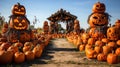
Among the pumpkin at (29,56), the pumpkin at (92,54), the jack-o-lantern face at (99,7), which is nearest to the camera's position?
the pumpkin at (29,56)

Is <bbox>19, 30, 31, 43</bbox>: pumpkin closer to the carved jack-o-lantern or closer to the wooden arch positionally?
the carved jack-o-lantern

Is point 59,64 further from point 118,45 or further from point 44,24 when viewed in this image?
point 44,24

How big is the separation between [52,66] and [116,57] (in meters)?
3.07

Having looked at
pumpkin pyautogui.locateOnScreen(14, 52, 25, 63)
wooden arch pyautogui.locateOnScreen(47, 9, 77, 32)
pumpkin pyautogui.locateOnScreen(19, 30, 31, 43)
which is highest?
wooden arch pyautogui.locateOnScreen(47, 9, 77, 32)

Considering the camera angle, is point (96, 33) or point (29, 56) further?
point (96, 33)

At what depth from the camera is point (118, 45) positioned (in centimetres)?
1230

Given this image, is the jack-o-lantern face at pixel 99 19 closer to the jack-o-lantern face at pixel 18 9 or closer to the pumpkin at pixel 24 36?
the pumpkin at pixel 24 36

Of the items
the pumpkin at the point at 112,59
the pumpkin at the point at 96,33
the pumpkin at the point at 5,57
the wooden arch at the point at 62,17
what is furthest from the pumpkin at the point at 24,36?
the wooden arch at the point at 62,17

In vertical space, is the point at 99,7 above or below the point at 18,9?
above

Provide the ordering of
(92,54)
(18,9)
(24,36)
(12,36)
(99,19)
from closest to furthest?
(92,54) → (12,36) → (24,36) → (18,9) → (99,19)

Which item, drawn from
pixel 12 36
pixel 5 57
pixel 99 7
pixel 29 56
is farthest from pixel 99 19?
pixel 5 57

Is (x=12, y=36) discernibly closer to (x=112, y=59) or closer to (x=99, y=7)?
(x=99, y=7)

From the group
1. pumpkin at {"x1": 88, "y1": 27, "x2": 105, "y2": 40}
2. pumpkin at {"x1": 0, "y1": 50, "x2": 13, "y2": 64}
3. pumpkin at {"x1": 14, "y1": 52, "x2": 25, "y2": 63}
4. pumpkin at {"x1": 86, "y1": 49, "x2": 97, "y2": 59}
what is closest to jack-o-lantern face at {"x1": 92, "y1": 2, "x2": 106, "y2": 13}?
pumpkin at {"x1": 88, "y1": 27, "x2": 105, "y2": 40}

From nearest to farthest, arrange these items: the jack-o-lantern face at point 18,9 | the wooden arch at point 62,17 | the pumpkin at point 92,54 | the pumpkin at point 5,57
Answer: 1. the pumpkin at point 5,57
2. the pumpkin at point 92,54
3. the jack-o-lantern face at point 18,9
4. the wooden arch at point 62,17
